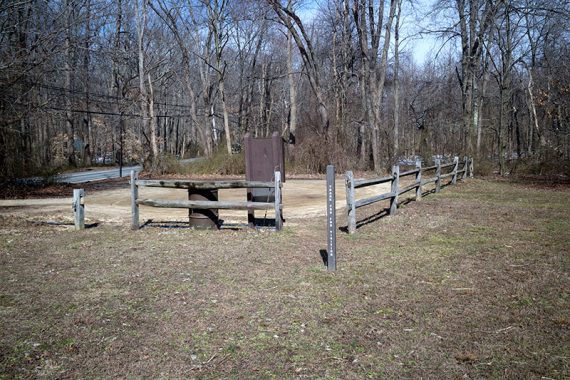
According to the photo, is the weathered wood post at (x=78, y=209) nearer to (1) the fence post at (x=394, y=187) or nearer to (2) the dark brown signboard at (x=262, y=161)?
(2) the dark brown signboard at (x=262, y=161)

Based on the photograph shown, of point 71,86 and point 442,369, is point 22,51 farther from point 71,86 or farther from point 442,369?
point 71,86

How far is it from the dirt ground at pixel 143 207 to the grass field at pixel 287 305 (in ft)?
7.15

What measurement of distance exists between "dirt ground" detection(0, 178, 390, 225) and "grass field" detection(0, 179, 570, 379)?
218 centimetres

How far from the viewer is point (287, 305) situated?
4836mm

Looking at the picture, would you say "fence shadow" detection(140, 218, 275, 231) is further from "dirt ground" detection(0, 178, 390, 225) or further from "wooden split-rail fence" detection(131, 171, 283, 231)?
"wooden split-rail fence" detection(131, 171, 283, 231)

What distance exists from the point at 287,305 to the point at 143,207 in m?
A: 8.95

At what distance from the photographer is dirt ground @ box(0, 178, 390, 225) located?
36.1ft

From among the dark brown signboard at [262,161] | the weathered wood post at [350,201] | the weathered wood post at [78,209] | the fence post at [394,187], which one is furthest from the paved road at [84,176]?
the weathered wood post at [350,201]

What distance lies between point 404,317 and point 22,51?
43.6 feet

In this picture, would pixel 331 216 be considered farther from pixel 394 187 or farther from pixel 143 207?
pixel 143 207

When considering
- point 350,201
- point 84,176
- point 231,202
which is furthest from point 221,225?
point 84,176

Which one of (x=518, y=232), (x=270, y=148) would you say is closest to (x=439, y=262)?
(x=518, y=232)

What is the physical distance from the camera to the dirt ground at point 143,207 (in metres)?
11.0

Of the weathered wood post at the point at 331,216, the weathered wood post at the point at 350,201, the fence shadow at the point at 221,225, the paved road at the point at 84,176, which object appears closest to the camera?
the weathered wood post at the point at 331,216
